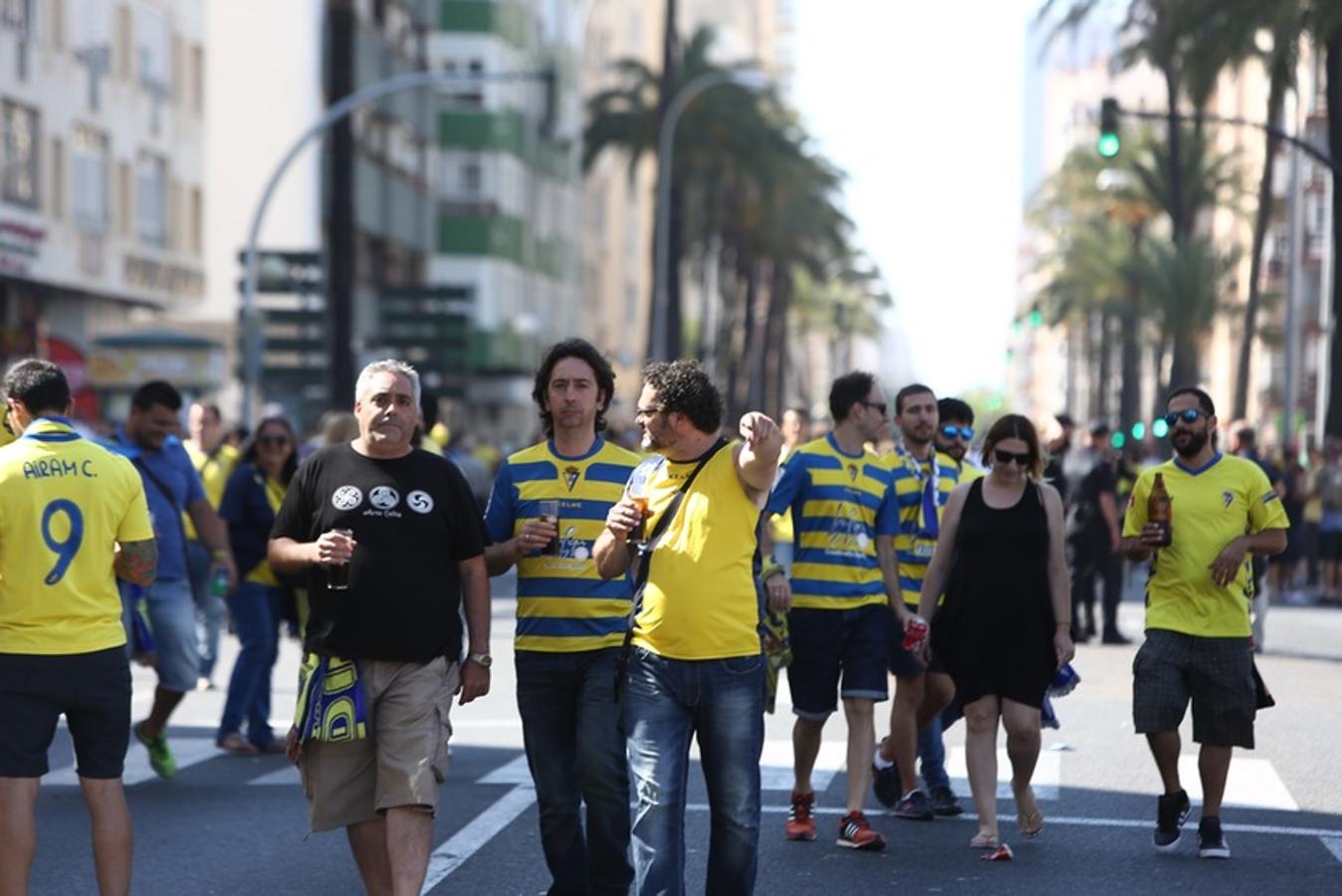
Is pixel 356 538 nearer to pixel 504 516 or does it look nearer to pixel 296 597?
pixel 504 516

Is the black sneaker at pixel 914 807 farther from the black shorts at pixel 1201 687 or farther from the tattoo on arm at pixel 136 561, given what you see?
the tattoo on arm at pixel 136 561

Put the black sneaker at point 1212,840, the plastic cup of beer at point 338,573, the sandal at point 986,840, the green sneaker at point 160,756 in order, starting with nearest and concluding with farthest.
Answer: the plastic cup of beer at point 338,573 < the sandal at point 986,840 < the black sneaker at point 1212,840 < the green sneaker at point 160,756

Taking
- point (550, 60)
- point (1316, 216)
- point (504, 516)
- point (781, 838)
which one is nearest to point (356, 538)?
point (504, 516)

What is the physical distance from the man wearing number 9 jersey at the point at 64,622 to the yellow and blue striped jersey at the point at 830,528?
10.2 feet

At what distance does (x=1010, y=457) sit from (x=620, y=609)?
2646 millimetres

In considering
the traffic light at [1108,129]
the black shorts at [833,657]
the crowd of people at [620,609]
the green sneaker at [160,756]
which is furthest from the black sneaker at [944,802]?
the traffic light at [1108,129]

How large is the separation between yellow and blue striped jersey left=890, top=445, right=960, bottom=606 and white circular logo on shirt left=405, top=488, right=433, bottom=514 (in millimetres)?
3641

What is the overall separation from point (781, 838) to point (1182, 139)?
58923mm

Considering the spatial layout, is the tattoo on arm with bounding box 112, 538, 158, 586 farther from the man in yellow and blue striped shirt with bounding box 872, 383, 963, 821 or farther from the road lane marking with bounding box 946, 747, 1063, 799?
the road lane marking with bounding box 946, 747, 1063, 799

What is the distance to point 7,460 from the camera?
8547 mm

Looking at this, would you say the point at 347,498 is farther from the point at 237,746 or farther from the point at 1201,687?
the point at 237,746

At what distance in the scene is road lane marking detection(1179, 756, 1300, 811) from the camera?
12477 mm

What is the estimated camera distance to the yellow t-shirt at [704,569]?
25.9 feet

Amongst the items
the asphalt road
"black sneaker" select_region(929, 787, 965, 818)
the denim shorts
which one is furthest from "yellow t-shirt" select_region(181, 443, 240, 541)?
"black sneaker" select_region(929, 787, 965, 818)
